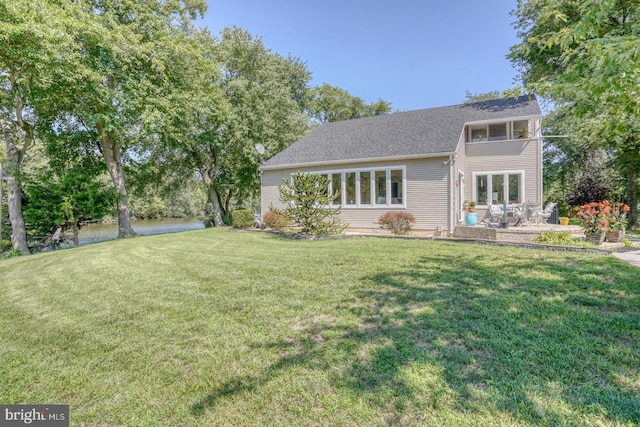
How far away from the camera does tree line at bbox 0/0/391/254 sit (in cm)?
1170

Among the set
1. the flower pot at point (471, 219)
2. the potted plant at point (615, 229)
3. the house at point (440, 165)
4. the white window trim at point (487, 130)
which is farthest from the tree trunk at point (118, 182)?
the potted plant at point (615, 229)

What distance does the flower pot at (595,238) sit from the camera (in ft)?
27.9

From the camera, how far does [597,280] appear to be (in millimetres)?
5098

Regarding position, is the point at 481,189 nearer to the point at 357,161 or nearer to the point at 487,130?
the point at 487,130

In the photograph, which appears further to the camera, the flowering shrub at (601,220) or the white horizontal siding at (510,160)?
the white horizontal siding at (510,160)

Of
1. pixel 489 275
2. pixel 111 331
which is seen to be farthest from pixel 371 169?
pixel 111 331

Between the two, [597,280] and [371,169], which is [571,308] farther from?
[371,169]

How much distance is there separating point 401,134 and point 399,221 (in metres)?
4.72

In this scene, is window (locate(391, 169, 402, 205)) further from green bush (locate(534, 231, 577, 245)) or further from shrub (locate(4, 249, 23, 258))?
shrub (locate(4, 249, 23, 258))

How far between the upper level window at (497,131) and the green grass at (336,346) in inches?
340

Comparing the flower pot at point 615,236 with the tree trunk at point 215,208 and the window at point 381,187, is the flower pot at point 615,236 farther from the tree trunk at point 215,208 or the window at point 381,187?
the tree trunk at point 215,208

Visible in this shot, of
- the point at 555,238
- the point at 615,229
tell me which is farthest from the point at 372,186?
the point at 615,229

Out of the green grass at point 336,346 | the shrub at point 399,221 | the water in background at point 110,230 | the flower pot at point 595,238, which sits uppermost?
the shrub at point 399,221

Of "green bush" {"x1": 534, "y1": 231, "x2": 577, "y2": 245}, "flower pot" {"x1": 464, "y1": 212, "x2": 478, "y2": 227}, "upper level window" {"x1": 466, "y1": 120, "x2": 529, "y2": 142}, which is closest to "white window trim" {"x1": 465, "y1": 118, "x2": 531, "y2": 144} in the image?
"upper level window" {"x1": 466, "y1": 120, "x2": 529, "y2": 142}
